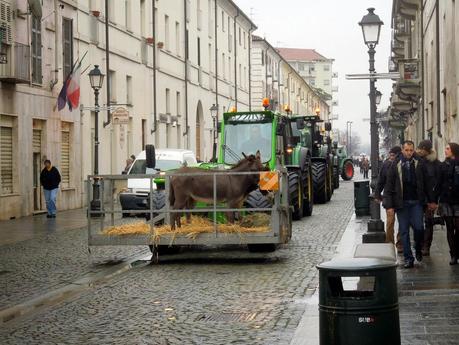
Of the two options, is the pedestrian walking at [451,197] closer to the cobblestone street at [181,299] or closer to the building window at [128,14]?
the cobblestone street at [181,299]

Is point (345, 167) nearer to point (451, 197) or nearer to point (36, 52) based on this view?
point (36, 52)

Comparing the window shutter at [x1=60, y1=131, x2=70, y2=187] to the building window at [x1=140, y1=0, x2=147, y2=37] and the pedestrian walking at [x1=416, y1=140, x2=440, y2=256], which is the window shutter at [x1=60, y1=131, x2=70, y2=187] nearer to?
the building window at [x1=140, y1=0, x2=147, y2=37]

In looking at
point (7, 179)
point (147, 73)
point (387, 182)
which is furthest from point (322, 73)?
point (387, 182)

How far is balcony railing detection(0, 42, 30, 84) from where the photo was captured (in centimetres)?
2502

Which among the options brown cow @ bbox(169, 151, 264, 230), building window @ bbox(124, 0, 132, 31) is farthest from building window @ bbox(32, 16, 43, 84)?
brown cow @ bbox(169, 151, 264, 230)

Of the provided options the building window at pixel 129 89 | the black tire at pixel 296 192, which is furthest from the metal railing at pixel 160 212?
the building window at pixel 129 89

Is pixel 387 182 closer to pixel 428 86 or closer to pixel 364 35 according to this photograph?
pixel 364 35

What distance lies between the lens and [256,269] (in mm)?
12812

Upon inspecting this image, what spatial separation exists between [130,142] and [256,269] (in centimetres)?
2543

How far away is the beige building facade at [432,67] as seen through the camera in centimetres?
2252

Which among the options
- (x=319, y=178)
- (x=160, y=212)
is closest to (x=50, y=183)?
(x=319, y=178)

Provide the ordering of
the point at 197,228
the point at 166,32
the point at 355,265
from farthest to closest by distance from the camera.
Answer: the point at 166,32 → the point at 197,228 → the point at 355,265

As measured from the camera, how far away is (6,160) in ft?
84.7

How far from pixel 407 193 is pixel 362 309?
6.95m
